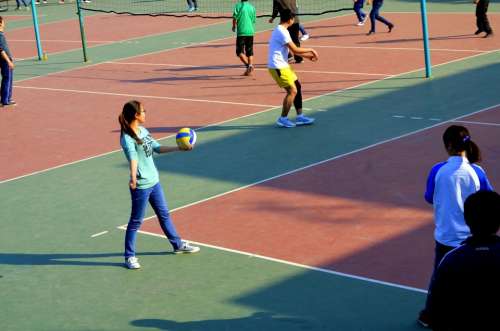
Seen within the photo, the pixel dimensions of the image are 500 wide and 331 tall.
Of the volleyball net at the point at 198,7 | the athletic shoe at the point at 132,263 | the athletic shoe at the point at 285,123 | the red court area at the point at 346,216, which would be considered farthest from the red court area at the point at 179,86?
the volleyball net at the point at 198,7

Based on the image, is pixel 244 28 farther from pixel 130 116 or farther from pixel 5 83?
pixel 130 116

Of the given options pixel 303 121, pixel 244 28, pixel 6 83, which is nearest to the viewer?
pixel 303 121

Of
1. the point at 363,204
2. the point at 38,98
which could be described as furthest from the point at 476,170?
the point at 38,98

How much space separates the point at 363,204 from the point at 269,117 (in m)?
5.79

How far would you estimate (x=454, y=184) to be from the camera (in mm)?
7156

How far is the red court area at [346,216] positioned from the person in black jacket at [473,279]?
150 inches

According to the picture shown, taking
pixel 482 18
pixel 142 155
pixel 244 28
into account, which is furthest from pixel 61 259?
pixel 482 18

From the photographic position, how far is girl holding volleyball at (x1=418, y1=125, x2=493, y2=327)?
707cm

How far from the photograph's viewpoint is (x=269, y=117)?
1697cm

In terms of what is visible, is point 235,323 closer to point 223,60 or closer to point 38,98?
point 38,98

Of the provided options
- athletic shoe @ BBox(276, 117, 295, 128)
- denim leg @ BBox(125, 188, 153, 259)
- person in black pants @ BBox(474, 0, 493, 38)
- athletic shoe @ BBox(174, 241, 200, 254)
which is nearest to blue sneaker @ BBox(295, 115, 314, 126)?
athletic shoe @ BBox(276, 117, 295, 128)

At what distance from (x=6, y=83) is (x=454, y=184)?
580 inches

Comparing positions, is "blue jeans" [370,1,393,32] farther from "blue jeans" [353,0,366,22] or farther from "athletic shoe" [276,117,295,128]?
"athletic shoe" [276,117,295,128]

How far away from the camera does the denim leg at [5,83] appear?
1975 centimetres
